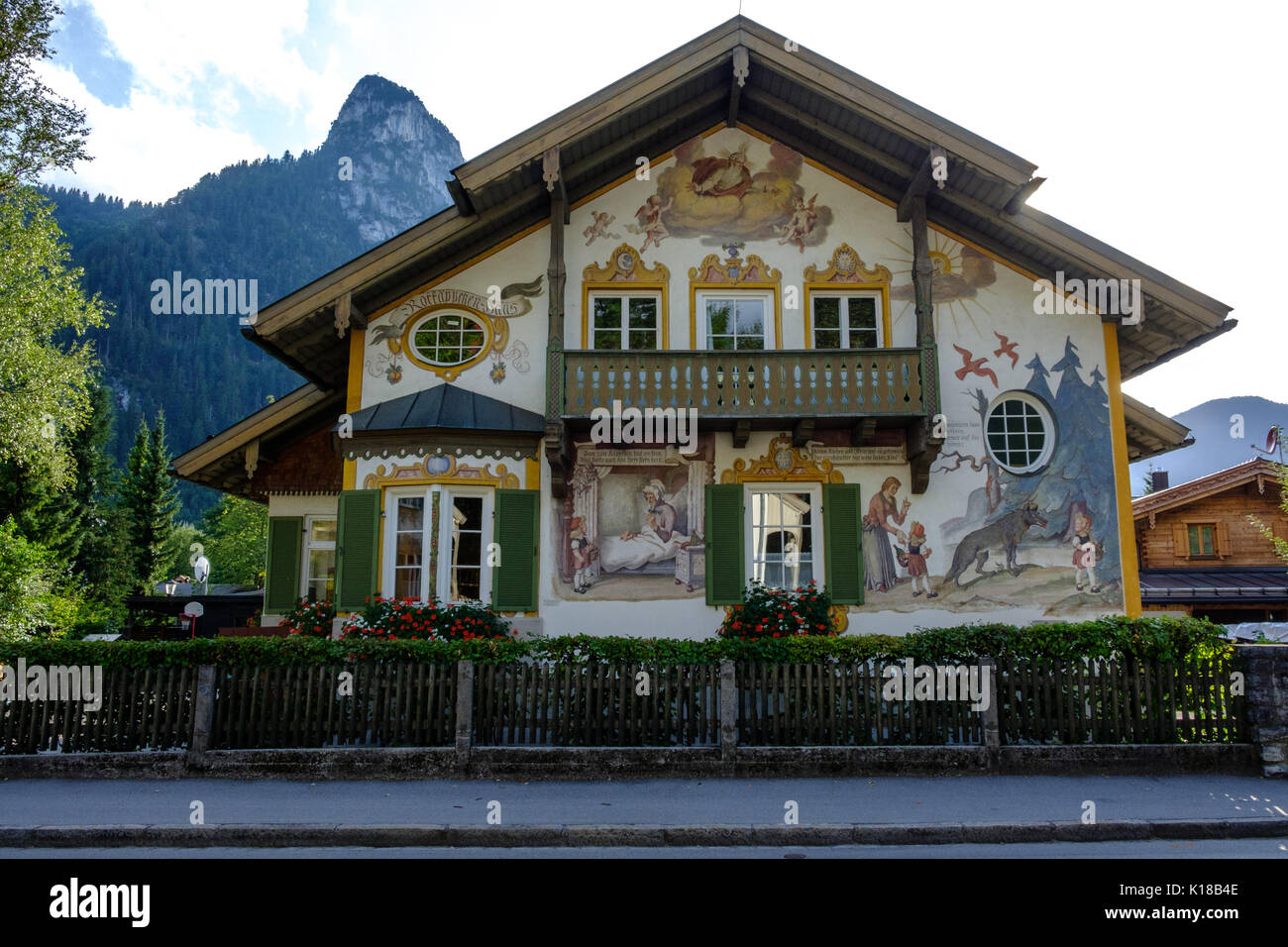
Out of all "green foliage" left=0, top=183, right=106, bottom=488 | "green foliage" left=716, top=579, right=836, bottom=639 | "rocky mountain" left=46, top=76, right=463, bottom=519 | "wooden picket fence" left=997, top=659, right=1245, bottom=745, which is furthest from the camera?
"rocky mountain" left=46, top=76, right=463, bottom=519

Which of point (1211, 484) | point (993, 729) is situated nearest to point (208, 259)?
point (1211, 484)

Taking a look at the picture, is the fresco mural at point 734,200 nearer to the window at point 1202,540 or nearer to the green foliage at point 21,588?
the green foliage at point 21,588

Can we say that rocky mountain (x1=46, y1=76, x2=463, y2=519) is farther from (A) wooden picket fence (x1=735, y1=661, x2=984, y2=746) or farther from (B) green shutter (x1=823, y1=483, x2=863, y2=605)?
(A) wooden picket fence (x1=735, y1=661, x2=984, y2=746)

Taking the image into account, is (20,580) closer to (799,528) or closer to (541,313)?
(541,313)

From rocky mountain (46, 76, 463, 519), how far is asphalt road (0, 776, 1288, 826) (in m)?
112

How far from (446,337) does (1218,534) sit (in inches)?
982

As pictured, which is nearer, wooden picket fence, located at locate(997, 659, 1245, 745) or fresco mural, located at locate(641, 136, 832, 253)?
wooden picket fence, located at locate(997, 659, 1245, 745)

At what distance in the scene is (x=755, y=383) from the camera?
14.7 meters

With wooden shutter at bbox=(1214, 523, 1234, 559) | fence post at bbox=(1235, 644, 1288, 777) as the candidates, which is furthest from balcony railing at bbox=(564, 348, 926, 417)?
wooden shutter at bbox=(1214, 523, 1234, 559)

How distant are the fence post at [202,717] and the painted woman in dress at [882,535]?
31.3 ft

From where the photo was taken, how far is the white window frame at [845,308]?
15930 millimetres

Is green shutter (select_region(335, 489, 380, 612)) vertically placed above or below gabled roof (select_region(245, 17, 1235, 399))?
below

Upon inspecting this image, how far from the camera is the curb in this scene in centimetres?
830

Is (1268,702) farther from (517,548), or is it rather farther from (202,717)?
(202,717)
